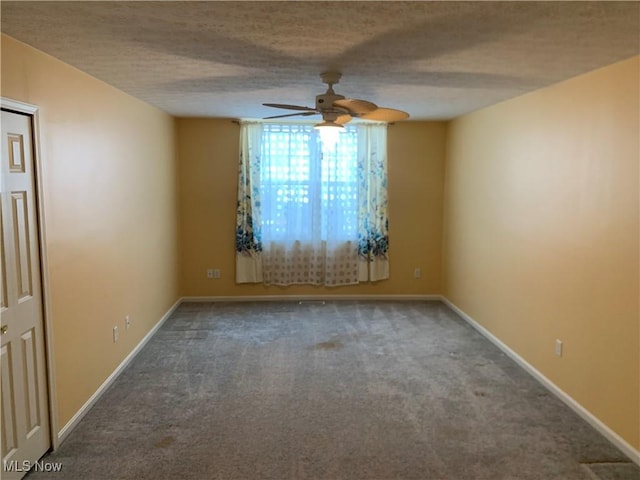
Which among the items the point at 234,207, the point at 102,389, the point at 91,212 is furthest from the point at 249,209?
the point at 102,389

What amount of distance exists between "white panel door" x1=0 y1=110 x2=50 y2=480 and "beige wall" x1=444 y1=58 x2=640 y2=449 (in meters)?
3.30

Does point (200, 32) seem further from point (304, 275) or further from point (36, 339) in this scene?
point (304, 275)

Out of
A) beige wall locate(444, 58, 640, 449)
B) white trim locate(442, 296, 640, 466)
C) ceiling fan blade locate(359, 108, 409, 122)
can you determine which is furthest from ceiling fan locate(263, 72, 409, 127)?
white trim locate(442, 296, 640, 466)

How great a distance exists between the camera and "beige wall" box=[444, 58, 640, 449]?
8.78 feet

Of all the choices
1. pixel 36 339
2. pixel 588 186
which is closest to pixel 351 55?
pixel 588 186

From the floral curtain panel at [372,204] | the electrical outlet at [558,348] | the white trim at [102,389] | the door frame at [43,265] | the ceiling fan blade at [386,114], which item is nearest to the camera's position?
the door frame at [43,265]

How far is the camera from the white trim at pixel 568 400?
2.65m

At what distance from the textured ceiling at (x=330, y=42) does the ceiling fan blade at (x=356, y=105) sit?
0.68 feet

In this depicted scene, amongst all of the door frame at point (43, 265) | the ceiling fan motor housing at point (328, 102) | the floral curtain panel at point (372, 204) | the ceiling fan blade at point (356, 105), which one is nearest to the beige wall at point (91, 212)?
the door frame at point (43, 265)

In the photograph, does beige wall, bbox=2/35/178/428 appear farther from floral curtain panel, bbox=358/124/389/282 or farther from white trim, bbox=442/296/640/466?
white trim, bbox=442/296/640/466

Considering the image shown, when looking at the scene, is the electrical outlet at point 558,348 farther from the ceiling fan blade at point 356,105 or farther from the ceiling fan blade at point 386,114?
the ceiling fan blade at point 356,105

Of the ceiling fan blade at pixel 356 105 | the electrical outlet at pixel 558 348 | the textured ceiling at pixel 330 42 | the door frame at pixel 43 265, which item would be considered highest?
the textured ceiling at pixel 330 42

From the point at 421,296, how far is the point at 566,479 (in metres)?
3.64

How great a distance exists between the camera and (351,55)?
8.36 feet
